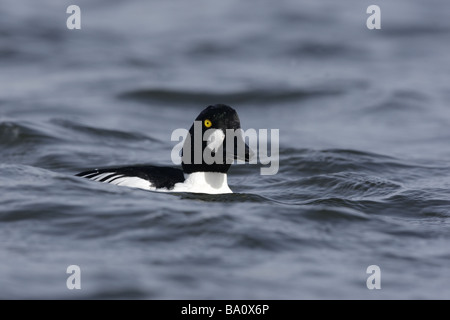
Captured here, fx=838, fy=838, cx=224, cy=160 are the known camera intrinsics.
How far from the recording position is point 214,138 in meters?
8.84

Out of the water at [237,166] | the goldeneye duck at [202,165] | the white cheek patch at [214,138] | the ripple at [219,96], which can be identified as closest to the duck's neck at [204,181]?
the goldeneye duck at [202,165]

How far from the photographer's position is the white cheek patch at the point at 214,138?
8.80 meters

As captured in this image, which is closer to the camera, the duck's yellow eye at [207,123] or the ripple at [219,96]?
the duck's yellow eye at [207,123]

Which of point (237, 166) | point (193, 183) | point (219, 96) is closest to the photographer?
point (193, 183)

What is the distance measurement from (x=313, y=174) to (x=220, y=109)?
3.20 meters

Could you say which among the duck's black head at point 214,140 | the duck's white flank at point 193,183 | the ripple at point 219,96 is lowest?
the duck's white flank at point 193,183

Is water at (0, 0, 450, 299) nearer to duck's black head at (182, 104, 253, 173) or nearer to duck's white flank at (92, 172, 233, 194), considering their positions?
duck's white flank at (92, 172, 233, 194)

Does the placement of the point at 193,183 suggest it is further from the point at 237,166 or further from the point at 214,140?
the point at 237,166

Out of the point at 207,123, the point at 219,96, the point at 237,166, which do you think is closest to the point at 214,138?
the point at 207,123

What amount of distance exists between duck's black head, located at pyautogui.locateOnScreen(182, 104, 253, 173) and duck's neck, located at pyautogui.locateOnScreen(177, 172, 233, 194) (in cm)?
5

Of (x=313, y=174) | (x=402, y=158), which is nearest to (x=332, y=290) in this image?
(x=313, y=174)

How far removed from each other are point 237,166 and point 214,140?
3.23 m

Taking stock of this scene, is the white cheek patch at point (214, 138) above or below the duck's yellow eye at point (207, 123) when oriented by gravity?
below

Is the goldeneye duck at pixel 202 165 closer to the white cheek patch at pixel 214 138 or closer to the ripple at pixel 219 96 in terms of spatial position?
the white cheek patch at pixel 214 138
